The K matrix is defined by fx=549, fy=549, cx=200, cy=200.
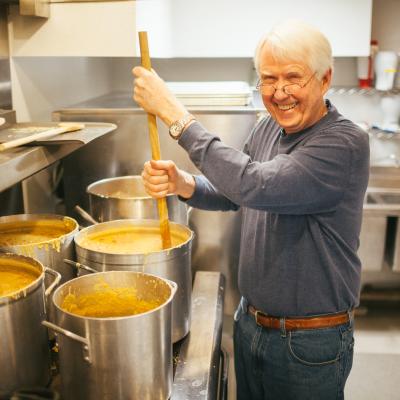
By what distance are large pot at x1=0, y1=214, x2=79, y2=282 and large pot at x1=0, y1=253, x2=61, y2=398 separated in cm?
15

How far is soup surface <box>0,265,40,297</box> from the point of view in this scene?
1244 millimetres

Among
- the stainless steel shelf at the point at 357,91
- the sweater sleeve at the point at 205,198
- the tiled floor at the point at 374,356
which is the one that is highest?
the stainless steel shelf at the point at 357,91

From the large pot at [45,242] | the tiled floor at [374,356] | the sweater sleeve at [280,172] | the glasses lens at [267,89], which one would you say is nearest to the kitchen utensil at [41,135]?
the large pot at [45,242]

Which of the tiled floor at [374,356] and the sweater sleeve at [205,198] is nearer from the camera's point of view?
the sweater sleeve at [205,198]

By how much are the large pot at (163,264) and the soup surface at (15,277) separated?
163mm

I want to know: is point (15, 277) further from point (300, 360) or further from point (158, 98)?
point (300, 360)

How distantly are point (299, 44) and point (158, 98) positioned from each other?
1.26ft

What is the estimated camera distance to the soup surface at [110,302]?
1.27m

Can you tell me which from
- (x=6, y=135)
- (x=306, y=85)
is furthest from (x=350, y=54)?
(x=6, y=135)

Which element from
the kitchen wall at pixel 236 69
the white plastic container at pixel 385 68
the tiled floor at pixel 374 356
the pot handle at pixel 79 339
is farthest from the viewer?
the kitchen wall at pixel 236 69

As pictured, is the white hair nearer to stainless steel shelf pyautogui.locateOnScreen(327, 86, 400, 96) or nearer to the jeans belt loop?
the jeans belt loop

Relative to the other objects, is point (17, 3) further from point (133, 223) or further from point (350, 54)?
point (350, 54)

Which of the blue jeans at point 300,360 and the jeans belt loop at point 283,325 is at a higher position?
the jeans belt loop at point 283,325

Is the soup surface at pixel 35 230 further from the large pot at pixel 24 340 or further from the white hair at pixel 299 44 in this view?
the white hair at pixel 299 44
